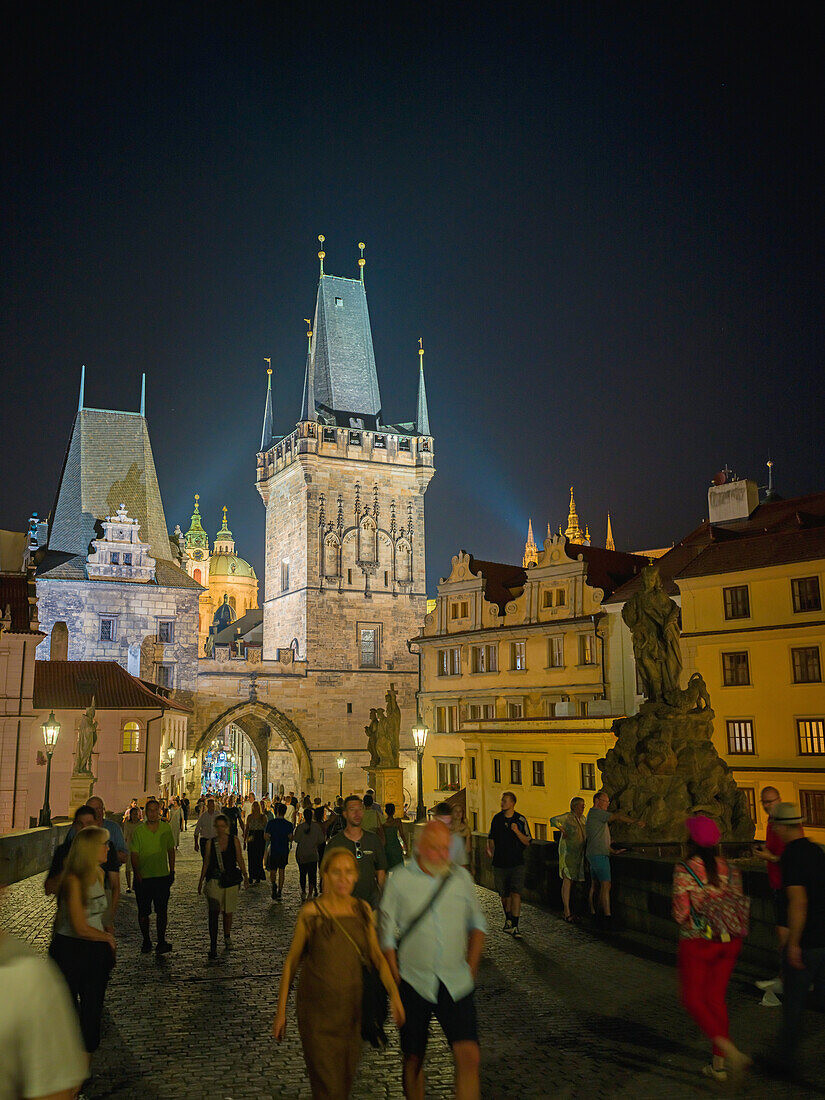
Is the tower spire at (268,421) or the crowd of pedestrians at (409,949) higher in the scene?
the tower spire at (268,421)

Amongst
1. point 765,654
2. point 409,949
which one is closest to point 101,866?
point 409,949

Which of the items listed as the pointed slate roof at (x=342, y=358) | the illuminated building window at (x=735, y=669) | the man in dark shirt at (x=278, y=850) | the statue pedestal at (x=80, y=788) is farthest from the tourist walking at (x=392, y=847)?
the pointed slate roof at (x=342, y=358)

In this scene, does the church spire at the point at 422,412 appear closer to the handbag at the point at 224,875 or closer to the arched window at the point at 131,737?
the arched window at the point at 131,737

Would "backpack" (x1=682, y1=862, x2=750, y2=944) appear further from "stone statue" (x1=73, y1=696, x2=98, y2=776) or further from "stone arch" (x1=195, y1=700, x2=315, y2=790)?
"stone arch" (x1=195, y1=700, x2=315, y2=790)

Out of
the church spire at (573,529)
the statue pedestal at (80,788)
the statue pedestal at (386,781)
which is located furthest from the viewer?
the church spire at (573,529)

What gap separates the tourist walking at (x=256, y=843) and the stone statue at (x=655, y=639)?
7091 mm

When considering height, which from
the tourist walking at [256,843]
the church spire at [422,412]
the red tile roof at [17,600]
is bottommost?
the tourist walking at [256,843]

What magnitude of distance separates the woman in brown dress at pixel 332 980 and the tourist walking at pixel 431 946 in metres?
0.21

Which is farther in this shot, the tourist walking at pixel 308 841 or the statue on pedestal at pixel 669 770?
the tourist walking at pixel 308 841

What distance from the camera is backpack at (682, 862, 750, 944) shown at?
596cm

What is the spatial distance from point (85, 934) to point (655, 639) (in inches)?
383

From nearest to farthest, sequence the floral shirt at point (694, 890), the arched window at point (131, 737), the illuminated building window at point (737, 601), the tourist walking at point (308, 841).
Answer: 1. the floral shirt at point (694, 890)
2. the tourist walking at point (308, 841)
3. the illuminated building window at point (737, 601)
4. the arched window at point (131, 737)

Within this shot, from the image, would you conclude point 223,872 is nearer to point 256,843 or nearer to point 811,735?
point 256,843

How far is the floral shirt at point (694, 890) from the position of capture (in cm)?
601
